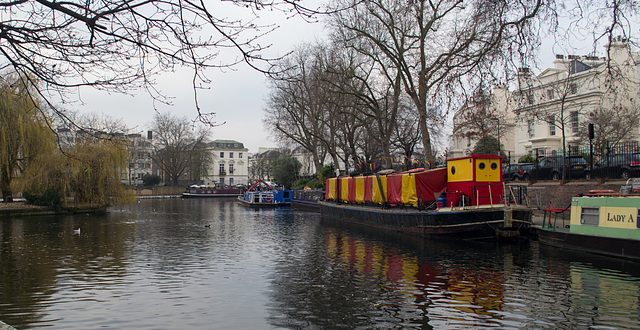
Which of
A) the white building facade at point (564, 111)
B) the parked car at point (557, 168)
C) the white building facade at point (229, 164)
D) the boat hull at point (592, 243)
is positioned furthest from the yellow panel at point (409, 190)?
the white building facade at point (229, 164)

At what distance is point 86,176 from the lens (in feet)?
112

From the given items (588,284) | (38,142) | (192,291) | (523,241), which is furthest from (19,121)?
(588,284)

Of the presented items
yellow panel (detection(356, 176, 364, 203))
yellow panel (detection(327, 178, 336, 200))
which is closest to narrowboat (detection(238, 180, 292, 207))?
yellow panel (detection(327, 178, 336, 200))

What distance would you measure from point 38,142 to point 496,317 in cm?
3177

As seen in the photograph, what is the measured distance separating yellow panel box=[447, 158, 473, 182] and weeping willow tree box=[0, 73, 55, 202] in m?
23.0

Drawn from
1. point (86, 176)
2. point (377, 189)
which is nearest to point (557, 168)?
point (377, 189)

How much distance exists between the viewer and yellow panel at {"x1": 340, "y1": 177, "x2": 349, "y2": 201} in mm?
31328

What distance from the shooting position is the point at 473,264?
44.6ft

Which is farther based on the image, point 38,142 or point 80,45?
point 38,142

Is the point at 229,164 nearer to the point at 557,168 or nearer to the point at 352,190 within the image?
the point at 352,190

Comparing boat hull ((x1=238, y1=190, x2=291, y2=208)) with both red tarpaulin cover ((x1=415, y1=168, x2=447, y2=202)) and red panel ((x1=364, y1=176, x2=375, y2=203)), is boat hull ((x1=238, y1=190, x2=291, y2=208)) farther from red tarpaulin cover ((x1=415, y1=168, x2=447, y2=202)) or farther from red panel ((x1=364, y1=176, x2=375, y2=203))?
red tarpaulin cover ((x1=415, y1=168, x2=447, y2=202))

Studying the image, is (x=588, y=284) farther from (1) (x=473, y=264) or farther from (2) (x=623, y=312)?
(1) (x=473, y=264)

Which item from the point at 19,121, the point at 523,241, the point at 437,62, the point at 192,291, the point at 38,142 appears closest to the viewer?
the point at 192,291

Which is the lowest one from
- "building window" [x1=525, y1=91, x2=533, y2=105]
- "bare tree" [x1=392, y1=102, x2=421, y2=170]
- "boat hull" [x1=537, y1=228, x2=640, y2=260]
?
"boat hull" [x1=537, y1=228, x2=640, y2=260]
